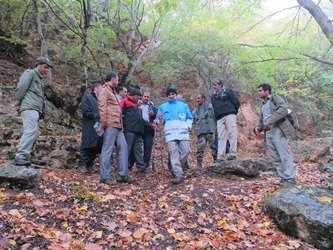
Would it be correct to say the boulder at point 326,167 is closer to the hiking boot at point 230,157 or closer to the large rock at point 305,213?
the hiking boot at point 230,157

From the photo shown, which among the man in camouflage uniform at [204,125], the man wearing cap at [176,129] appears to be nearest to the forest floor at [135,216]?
the man wearing cap at [176,129]

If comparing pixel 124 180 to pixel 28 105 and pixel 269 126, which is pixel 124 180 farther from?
pixel 269 126

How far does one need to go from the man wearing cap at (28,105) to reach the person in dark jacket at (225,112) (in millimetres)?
3710

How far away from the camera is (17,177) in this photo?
17.2 feet

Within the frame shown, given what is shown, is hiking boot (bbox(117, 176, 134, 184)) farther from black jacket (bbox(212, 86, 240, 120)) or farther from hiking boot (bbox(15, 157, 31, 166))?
black jacket (bbox(212, 86, 240, 120))

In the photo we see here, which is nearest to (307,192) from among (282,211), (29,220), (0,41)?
(282,211)

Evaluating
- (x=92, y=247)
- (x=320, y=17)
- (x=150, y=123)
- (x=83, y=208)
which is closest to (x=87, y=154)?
(x=150, y=123)

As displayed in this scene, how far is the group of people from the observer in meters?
6.04

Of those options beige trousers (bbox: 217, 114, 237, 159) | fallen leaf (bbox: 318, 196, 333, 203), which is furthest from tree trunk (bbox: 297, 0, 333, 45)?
fallen leaf (bbox: 318, 196, 333, 203)

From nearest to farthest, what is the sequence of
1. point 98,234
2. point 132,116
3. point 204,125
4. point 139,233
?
point 98,234
point 139,233
point 132,116
point 204,125

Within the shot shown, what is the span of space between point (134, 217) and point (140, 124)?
115 inches

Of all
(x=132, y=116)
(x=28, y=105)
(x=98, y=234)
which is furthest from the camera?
(x=132, y=116)

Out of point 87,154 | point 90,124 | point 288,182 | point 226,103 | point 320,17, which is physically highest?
point 320,17

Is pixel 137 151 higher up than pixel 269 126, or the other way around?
pixel 269 126
